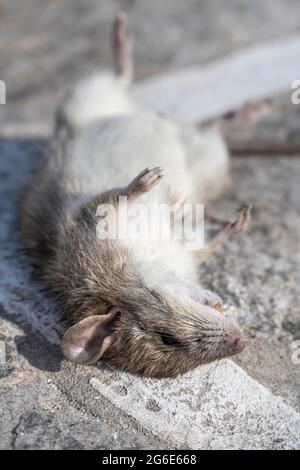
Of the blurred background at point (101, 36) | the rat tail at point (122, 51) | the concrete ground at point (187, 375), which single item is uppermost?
the blurred background at point (101, 36)

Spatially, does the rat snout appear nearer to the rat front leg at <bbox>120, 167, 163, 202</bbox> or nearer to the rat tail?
the rat front leg at <bbox>120, 167, 163, 202</bbox>

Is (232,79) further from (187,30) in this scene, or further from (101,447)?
(101,447)

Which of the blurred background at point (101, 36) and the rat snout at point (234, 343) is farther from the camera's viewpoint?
the blurred background at point (101, 36)

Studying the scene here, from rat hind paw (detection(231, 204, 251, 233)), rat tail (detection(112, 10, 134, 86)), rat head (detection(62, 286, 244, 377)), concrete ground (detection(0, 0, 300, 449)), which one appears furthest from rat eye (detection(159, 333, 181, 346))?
rat tail (detection(112, 10, 134, 86))

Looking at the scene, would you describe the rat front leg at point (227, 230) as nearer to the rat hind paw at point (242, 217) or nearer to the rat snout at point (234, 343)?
the rat hind paw at point (242, 217)

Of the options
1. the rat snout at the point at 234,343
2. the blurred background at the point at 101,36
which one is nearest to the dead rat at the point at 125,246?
the rat snout at the point at 234,343

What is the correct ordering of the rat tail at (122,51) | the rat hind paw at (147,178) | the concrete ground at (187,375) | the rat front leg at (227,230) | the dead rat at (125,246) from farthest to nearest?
the rat tail at (122,51), the rat front leg at (227,230), the rat hind paw at (147,178), the dead rat at (125,246), the concrete ground at (187,375)
